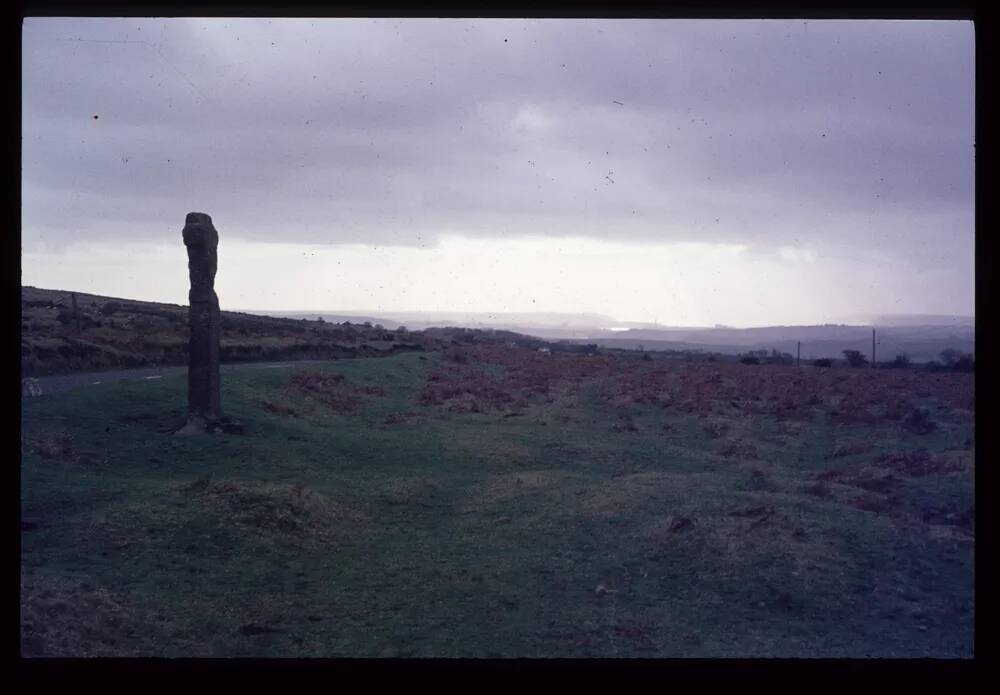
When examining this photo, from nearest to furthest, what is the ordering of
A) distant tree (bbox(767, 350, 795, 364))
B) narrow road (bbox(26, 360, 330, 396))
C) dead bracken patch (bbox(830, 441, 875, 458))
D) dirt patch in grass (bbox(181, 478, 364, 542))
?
dirt patch in grass (bbox(181, 478, 364, 542)), dead bracken patch (bbox(830, 441, 875, 458)), narrow road (bbox(26, 360, 330, 396)), distant tree (bbox(767, 350, 795, 364))

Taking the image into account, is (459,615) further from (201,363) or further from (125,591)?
(201,363)

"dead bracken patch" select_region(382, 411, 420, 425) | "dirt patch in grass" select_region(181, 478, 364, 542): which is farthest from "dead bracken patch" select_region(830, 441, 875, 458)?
"dirt patch in grass" select_region(181, 478, 364, 542)

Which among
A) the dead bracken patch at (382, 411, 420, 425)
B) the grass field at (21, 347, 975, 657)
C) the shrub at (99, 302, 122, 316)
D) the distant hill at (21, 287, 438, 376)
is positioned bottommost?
the grass field at (21, 347, 975, 657)

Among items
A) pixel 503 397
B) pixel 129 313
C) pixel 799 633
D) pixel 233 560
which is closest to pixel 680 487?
pixel 799 633

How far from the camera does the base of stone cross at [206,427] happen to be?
1727cm

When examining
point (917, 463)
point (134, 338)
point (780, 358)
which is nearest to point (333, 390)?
point (134, 338)

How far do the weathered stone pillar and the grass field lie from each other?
2.85ft

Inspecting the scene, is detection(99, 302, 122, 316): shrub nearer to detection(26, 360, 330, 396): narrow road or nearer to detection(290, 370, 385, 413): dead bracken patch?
detection(26, 360, 330, 396): narrow road

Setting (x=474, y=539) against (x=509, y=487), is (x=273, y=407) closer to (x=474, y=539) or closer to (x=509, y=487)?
(x=509, y=487)

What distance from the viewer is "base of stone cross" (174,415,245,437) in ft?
56.6

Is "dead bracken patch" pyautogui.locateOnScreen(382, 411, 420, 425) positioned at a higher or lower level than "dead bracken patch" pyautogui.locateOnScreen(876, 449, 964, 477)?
higher

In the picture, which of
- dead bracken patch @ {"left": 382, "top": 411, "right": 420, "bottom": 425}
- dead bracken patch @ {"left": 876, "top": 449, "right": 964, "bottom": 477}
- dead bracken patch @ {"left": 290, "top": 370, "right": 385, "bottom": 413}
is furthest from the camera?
dead bracken patch @ {"left": 290, "top": 370, "right": 385, "bottom": 413}

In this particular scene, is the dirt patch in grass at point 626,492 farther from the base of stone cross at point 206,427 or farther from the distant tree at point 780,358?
the distant tree at point 780,358
